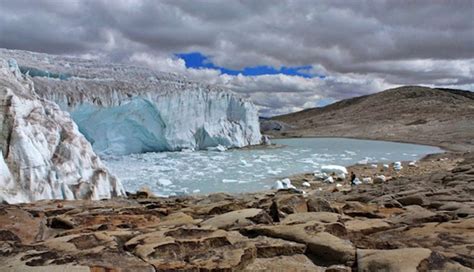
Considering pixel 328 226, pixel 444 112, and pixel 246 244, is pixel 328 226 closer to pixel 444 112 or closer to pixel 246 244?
pixel 246 244

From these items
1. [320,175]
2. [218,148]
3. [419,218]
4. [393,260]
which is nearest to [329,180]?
[320,175]

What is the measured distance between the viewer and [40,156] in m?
10.5

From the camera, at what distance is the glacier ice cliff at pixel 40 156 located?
980 cm

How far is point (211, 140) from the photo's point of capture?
35.1m

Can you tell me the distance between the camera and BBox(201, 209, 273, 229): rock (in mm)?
5461

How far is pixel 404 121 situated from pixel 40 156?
73.4 metres

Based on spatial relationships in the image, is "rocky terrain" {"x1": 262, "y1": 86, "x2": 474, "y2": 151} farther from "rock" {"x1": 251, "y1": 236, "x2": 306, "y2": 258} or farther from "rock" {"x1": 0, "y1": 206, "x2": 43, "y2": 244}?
"rock" {"x1": 0, "y1": 206, "x2": 43, "y2": 244}

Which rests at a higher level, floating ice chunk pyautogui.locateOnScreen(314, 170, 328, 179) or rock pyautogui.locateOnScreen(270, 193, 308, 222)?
rock pyautogui.locateOnScreen(270, 193, 308, 222)

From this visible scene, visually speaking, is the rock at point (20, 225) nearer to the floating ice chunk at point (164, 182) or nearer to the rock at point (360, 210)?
the rock at point (360, 210)

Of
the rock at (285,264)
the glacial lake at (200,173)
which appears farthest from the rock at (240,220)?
the glacial lake at (200,173)

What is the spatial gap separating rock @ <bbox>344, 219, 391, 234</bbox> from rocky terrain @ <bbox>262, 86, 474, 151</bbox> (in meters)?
39.4

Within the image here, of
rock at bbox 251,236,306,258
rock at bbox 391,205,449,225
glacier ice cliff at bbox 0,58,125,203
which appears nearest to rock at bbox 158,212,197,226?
rock at bbox 251,236,306,258

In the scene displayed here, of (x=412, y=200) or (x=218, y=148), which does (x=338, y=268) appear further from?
(x=218, y=148)

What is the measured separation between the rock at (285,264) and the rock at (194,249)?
3.5 inches
